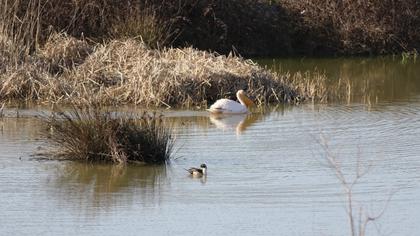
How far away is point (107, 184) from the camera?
10398mm

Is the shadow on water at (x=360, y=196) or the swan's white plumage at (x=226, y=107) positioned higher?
the swan's white plumage at (x=226, y=107)

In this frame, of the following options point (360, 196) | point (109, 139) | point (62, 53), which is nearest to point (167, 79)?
point (62, 53)

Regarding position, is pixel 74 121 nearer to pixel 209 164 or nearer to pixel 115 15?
pixel 209 164

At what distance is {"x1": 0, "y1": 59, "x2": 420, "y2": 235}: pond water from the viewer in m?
8.79

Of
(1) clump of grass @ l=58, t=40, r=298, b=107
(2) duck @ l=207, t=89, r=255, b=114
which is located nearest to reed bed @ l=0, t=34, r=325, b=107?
(1) clump of grass @ l=58, t=40, r=298, b=107

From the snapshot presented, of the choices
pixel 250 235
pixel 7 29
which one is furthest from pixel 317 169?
pixel 7 29

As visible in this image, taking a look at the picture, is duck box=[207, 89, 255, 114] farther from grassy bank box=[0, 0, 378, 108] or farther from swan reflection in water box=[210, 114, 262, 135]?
grassy bank box=[0, 0, 378, 108]

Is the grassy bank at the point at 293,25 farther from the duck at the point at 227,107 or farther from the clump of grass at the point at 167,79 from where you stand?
the duck at the point at 227,107

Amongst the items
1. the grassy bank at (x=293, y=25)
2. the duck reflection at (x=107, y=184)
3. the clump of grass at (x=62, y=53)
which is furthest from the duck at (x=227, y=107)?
the grassy bank at (x=293, y=25)

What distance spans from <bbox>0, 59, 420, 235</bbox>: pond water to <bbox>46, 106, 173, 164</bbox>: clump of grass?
15 centimetres

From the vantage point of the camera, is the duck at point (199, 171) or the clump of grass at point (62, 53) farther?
the clump of grass at point (62, 53)

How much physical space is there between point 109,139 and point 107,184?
2.27 feet

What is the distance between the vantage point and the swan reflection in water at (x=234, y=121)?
14.0 meters

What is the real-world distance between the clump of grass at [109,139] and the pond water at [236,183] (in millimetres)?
149
